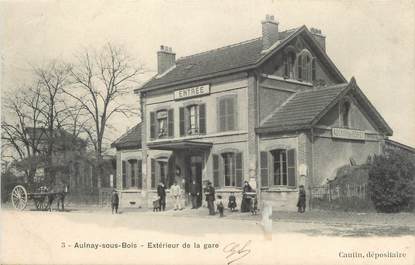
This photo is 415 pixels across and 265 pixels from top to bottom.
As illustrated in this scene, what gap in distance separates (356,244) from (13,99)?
91.3ft

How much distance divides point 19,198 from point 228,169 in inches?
366

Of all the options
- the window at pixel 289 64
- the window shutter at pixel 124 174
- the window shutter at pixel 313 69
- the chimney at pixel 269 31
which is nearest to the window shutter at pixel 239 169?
the window at pixel 289 64

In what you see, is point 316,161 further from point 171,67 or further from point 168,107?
→ point 171,67

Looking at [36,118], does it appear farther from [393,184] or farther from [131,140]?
[393,184]

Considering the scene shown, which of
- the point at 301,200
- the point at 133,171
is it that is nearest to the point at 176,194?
the point at 301,200

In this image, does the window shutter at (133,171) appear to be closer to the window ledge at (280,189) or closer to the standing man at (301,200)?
the window ledge at (280,189)

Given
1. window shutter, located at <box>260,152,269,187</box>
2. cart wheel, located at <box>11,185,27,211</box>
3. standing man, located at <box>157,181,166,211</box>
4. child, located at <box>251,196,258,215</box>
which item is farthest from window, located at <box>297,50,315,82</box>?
cart wheel, located at <box>11,185,27,211</box>

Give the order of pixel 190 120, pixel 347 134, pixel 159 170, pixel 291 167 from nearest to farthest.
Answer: pixel 291 167
pixel 347 134
pixel 190 120
pixel 159 170

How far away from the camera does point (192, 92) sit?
27547 mm

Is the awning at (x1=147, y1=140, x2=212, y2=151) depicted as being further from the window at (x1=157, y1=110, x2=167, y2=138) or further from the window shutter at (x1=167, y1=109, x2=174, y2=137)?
the window at (x1=157, y1=110, x2=167, y2=138)

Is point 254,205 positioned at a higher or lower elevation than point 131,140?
lower

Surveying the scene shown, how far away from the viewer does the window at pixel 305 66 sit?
27.5 m

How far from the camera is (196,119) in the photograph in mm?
27828

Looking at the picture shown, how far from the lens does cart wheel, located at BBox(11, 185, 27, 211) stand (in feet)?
80.4
